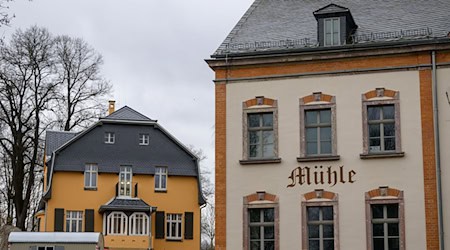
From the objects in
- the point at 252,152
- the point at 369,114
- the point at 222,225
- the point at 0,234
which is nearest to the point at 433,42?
the point at 369,114

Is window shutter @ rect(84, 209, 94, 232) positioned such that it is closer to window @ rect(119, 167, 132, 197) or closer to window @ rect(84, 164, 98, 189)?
window @ rect(84, 164, 98, 189)

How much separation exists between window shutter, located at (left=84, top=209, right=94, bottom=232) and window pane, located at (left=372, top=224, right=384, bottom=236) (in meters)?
28.7

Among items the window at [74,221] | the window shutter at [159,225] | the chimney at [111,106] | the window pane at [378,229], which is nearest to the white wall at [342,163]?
the window pane at [378,229]

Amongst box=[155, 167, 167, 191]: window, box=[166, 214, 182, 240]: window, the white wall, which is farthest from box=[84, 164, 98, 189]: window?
the white wall

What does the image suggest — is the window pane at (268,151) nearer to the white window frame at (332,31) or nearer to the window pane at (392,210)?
the white window frame at (332,31)

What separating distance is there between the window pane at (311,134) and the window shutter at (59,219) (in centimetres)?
2761

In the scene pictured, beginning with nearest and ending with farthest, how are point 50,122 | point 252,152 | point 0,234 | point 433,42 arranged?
point 433,42, point 252,152, point 0,234, point 50,122

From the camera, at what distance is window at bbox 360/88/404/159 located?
87.0ft

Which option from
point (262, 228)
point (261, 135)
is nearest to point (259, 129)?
point (261, 135)

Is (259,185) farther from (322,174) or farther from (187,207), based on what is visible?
(187,207)

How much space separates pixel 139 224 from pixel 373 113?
28.3 meters

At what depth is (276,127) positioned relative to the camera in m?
Answer: 27.6

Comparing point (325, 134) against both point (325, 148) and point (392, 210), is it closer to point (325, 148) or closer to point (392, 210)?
point (325, 148)

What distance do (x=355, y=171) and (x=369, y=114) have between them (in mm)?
1870
